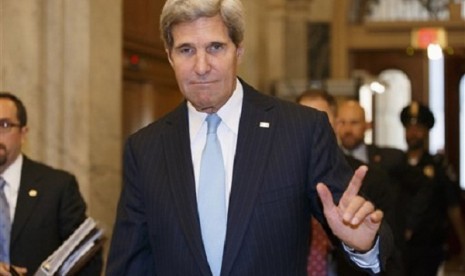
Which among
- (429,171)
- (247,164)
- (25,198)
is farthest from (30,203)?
(429,171)

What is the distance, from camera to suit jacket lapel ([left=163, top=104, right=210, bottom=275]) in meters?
3.29

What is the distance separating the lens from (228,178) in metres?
3.37

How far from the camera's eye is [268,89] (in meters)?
11.9

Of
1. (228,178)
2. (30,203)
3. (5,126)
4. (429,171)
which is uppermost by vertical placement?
(5,126)

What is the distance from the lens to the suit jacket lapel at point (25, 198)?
5.37 meters

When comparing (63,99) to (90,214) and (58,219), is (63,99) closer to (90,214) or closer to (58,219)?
(90,214)

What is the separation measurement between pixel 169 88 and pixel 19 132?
3675 millimetres

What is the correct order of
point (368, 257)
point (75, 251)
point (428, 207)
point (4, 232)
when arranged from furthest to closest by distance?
point (428, 207), point (4, 232), point (75, 251), point (368, 257)

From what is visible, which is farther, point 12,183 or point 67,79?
point 67,79

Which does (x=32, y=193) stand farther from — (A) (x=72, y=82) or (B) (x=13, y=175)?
(A) (x=72, y=82)

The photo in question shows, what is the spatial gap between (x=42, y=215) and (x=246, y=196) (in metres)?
2.36

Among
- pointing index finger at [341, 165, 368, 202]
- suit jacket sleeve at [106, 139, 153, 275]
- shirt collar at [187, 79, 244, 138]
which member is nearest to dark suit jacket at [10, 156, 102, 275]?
suit jacket sleeve at [106, 139, 153, 275]

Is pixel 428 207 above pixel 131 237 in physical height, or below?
below

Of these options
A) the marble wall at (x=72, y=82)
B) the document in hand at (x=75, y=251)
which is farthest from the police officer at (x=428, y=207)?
the document in hand at (x=75, y=251)
